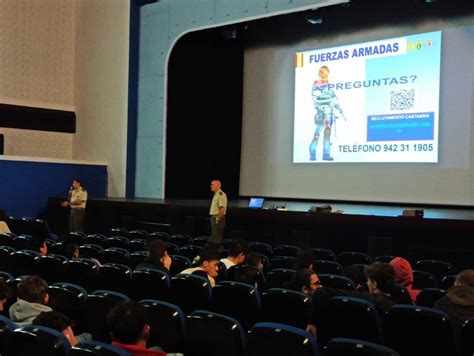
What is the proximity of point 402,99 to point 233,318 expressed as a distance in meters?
8.33

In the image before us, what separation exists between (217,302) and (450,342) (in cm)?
155

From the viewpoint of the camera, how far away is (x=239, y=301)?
3922 millimetres

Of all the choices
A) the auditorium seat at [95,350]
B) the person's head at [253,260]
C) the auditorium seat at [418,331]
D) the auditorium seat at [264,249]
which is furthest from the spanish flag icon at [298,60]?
Answer: the auditorium seat at [95,350]

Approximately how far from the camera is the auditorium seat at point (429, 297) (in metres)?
4.22

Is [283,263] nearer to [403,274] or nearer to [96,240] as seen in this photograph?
[403,274]

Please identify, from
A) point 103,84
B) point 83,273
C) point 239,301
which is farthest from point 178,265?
point 103,84

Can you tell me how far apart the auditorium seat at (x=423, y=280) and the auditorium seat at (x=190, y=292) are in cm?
230

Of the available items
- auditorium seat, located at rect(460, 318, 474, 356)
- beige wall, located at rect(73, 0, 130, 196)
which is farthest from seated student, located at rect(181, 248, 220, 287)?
beige wall, located at rect(73, 0, 130, 196)

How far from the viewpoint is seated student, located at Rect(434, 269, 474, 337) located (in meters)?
3.49

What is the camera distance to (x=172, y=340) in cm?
338

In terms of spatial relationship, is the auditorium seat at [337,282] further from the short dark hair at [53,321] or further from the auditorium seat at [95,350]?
the auditorium seat at [95,350]

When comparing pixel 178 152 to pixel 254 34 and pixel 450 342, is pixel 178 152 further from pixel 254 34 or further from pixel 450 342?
pixel 450 342

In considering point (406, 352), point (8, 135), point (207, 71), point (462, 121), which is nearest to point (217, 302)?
point (406, 352)

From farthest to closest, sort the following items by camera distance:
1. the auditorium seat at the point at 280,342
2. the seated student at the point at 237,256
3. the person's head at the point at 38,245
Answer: the person's head at the point at 38,245, the seated student at the point at 237,256, the auditorium seat at the point at 280,342
